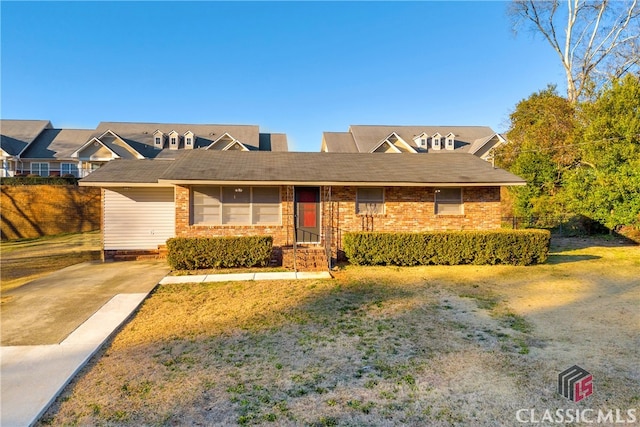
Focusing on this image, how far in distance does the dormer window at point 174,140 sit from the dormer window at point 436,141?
26.4 metres

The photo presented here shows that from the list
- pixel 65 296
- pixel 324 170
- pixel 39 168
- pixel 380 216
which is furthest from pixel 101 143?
pixel 380 216

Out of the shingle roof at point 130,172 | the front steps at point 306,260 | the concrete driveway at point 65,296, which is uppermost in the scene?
the shingle roof at point 130,172

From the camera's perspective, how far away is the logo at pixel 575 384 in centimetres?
353

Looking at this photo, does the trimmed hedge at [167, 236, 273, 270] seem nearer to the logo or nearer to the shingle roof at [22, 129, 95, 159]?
the logo

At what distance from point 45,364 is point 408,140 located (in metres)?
36.4

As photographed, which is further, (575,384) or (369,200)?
(369,200)

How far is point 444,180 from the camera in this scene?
445 inches

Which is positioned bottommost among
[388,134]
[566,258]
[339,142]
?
[566,258]

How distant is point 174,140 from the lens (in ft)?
108

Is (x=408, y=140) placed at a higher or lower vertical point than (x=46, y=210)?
higher

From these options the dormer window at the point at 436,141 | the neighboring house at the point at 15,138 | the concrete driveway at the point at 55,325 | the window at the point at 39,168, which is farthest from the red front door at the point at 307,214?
the neighboring house at the point at 15,138

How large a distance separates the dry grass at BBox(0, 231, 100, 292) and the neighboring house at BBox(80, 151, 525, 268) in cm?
200

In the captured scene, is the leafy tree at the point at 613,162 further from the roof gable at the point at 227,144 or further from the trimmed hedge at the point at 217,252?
the roof gable at the point at 227,144

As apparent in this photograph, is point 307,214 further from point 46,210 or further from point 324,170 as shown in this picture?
point 46,210
